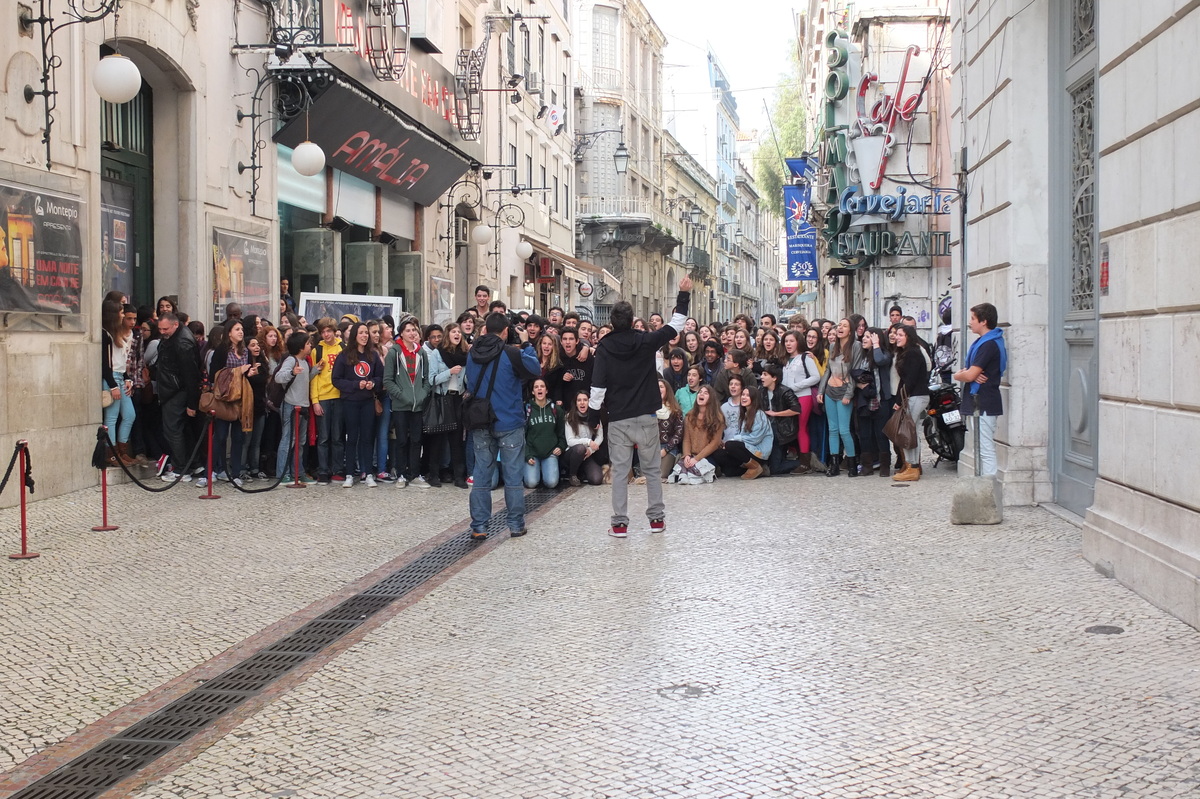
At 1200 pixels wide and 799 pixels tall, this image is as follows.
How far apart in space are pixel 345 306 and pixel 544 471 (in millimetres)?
4626

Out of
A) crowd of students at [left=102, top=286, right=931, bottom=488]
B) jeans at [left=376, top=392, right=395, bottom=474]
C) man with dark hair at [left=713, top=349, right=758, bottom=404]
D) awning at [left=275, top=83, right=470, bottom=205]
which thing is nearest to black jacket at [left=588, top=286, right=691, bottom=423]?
crowd of students at [left=102, top=286, right=931, bottom=488]

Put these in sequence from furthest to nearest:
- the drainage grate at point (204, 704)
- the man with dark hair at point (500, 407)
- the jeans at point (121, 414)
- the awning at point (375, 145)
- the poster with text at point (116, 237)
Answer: the awning at point (375, 145)
the poster with text at point (116, 237)
the jeans at point (121, 414)
the man with dark hair at point (500, 407)
the drainage grate at point (204, 704)

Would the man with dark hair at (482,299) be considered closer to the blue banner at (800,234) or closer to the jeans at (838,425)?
the jeans at (838,425)

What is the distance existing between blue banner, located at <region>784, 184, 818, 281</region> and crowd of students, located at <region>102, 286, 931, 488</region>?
24.5 metres

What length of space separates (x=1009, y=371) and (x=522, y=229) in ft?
76.9

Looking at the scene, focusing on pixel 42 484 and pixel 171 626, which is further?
pixel 42 484

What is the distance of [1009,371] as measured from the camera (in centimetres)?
1088

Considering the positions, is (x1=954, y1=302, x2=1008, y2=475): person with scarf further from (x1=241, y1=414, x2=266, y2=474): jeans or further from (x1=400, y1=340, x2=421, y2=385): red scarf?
(x1=241, y1=414, x2=266, y2=474): jeans

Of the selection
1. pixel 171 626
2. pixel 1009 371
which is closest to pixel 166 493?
pixel 171 626

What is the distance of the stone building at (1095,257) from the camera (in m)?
6.76

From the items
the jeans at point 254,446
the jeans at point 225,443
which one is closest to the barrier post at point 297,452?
the jeans at point 254,446

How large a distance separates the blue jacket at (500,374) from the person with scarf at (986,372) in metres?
3.81

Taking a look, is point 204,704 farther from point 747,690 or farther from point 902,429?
point 902,429

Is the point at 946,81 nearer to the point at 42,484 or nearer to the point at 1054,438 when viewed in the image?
the point at 1054,438
